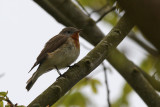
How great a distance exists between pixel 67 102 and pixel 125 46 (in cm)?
322

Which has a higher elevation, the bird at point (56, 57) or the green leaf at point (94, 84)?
the bird at point (56, 57)

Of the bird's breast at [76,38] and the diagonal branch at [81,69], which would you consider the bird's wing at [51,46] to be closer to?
the bird's breast at [76,38]

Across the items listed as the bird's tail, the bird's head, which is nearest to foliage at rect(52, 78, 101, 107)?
the bird's tail

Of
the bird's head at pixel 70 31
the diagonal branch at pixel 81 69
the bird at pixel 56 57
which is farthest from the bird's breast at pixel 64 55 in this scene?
the diagonal branch at pixel 81 69

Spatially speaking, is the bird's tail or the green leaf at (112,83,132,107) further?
the green leaf at (112,83,132,107)

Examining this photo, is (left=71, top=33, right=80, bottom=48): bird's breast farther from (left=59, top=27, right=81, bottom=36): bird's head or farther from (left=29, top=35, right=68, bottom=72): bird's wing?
(left=29, top=35, right=68, bottom=72): bird's wing

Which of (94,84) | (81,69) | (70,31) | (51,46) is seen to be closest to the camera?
(81,69)

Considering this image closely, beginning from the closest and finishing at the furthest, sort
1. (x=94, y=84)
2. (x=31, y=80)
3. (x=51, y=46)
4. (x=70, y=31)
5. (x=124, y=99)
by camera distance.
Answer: (x=31, y=80)
(x=51, y=46)
(x=94, y=84)
(x=124, y=99)
(x=70, y=31)

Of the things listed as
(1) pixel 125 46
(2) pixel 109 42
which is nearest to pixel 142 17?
(1) pixel 125 46

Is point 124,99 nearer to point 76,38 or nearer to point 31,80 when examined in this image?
point 76,38

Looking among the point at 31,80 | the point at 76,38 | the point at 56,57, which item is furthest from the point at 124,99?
the point at 31,80

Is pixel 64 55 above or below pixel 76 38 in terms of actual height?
above

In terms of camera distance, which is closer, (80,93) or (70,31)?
(80,93)

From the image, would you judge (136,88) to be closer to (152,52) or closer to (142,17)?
(152,52)
